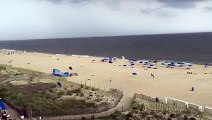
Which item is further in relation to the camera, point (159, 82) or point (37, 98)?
point (159, 82)

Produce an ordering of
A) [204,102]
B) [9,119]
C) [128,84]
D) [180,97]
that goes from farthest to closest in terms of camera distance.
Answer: [128,84] → [180,97] → [204,102] → [9,119]

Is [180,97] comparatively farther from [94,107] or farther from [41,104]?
[41,104]

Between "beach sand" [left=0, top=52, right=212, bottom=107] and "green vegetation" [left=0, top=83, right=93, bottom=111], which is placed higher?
"green vegetation" [left=0, top=83, right=93, bottom=111]

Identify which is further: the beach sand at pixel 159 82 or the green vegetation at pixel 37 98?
the beach sand at pixel 159 82

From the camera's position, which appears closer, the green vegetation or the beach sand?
the green vegetation

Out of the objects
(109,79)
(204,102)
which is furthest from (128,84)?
(204,102)

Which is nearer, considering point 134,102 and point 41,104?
point 41,104

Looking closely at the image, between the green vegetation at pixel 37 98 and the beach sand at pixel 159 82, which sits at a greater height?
the green vegetation at pixel 37 98

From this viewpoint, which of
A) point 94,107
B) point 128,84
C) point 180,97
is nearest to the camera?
point 94,107

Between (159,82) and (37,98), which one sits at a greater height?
(37,98)
